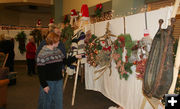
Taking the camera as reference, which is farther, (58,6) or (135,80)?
(58,6)

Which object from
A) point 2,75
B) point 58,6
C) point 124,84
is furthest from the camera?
point 58,6

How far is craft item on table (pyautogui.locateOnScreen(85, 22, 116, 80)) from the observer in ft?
8.30

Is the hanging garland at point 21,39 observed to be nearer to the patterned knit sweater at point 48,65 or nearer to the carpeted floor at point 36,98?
the carpeted floor at point 36,98

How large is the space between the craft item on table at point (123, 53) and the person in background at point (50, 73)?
0.84 m

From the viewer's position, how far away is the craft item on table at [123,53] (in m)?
2.07

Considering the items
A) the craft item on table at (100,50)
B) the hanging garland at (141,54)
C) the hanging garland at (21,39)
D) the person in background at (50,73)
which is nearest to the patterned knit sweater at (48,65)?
the person in background at (50,73)

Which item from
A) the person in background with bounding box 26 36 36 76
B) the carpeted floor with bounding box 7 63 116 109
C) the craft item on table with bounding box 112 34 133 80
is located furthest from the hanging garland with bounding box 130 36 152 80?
the person in background with bounding box 26 36 36 76

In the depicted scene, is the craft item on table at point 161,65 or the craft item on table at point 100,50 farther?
the craft item on table at point 100,50

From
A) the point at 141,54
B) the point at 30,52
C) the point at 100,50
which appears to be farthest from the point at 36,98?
the point at 141,54

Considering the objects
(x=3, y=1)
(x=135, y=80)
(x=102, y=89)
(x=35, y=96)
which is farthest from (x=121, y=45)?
(x=3, y=1)

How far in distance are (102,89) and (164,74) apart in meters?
1.94

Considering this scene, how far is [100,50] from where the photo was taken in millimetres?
2695

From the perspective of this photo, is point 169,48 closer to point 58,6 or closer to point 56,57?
point 56,57

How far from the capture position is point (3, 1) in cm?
877
